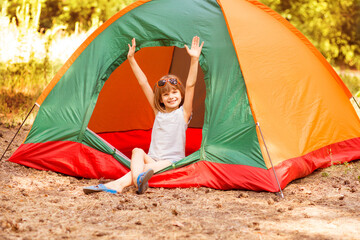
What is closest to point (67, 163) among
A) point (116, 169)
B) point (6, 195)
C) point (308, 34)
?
point (116, 169)

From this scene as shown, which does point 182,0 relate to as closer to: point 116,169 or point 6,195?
point 116,169

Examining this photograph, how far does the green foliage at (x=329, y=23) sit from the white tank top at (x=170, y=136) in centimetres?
1114

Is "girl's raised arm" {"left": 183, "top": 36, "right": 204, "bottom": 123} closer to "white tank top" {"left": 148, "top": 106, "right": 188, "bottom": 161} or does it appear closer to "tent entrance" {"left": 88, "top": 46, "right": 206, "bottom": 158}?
"white tank top" {"left": 148, "top": 106, "right": 188, "bottom": 161}

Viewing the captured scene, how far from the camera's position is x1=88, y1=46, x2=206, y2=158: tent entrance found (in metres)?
5.10

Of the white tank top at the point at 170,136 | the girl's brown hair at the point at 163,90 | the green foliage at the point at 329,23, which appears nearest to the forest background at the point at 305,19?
the green foliage at the point at 329,23

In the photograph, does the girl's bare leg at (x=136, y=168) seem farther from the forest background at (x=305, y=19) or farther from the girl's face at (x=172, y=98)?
the forest background at (x=305, y=19)

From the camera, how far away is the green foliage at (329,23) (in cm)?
1445

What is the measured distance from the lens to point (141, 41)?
13.2 ft

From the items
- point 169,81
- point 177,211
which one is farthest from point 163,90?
point 177,211

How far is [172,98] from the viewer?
3.94 meters

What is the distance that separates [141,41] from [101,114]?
134 cm

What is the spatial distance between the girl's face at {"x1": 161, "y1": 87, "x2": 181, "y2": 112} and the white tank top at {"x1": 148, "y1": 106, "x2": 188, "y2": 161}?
0.06m

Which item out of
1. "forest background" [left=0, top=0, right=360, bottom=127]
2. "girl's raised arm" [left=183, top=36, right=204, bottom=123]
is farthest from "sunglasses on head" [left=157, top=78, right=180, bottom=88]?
"forest background" [left=0, top=0, right=360, bottom=127]

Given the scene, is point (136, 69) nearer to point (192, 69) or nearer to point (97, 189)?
point (192, 69)
